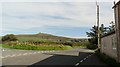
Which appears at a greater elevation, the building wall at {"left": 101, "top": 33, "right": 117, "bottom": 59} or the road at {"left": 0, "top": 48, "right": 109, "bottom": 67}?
the building wall at {"left": 101, "top": 33, "right": 117, "bottom": 59}

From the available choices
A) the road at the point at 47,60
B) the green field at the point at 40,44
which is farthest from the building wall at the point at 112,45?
the green field at the point at 40,44

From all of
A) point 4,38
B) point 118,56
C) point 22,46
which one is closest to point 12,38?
point 4,38

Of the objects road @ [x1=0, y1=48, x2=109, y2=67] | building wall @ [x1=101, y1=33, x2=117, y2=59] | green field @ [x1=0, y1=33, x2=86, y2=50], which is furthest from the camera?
green field @ [x1=0, y1=33, x2=86, y2=50]

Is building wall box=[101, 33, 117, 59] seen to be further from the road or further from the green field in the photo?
the green field

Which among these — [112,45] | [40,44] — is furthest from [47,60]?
[40,44]

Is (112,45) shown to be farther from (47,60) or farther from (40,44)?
(40,44)

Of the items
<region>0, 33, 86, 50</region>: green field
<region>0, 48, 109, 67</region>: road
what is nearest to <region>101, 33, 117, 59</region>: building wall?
<region>0, 48, 109, 67</region>: road

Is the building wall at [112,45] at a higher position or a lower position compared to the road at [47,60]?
higher

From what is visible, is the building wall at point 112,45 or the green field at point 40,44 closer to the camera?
the building wall at point 112,45

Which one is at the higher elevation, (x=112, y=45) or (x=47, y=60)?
(x=112, y=45)

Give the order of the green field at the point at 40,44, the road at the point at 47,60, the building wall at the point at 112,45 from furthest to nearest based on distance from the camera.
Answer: the green field at the point at 40,44, the building wall at the point at 112,45, the road at the point at 47,60

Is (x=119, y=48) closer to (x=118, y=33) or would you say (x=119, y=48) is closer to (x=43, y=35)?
(x=118, y=33)

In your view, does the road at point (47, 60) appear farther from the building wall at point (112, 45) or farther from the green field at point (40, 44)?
the green field at point (40, 44)

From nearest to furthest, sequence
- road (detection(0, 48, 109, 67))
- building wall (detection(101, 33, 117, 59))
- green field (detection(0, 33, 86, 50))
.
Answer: road (detection(0, 48, 109, 67)) < building wall (detection(101, 33, 117, 59)) < green field (detection(0, 33, 86, 50))
